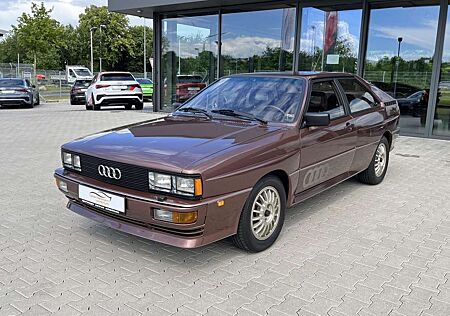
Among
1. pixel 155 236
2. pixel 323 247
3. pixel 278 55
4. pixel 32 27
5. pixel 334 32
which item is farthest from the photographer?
pixel 32 27

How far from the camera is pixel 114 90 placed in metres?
16.6

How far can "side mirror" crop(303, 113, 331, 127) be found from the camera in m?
3.93

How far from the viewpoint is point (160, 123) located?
4262mm

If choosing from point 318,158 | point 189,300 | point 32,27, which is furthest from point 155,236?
point 32,27

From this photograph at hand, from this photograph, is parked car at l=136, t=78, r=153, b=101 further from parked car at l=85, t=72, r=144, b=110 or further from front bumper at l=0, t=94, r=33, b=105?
parked car at l=85, t=72, r=144, b=110

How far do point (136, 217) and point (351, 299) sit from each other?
1.69 metres

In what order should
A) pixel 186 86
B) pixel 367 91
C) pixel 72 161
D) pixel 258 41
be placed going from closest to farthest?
pixel 72 161 → pixel 367 91 → pixel 258 41 → pixel 186 86

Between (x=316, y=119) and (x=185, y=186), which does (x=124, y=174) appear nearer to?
(x=185, y=186)

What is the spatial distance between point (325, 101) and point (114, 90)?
13.4 meters

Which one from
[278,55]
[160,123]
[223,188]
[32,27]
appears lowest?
[223,188]

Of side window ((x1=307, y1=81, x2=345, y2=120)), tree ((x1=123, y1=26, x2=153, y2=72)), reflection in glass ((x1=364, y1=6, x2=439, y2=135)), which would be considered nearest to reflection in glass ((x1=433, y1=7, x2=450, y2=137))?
reflection in glass ((x1=364, y1=6, x2=439, y2=135))

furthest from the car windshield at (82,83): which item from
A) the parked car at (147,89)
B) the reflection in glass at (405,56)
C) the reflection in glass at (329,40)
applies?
the reflection in glass at (405,56)

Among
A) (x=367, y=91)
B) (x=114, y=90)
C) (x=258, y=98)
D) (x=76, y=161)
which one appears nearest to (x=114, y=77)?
(x=114, y=90)

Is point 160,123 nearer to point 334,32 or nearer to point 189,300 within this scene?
point 189,300
